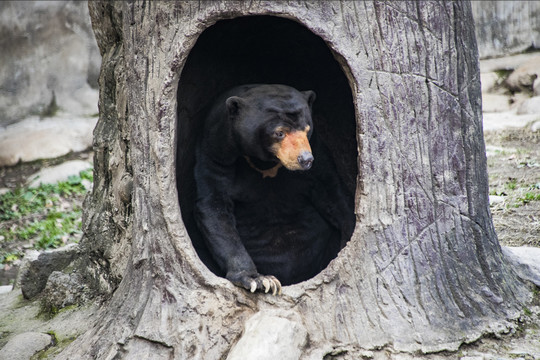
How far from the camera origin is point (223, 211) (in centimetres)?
401

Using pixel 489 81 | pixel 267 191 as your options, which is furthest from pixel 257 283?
pixel 489 81

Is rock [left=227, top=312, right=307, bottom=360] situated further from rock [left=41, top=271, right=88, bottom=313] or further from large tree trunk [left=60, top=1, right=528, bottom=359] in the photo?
rock [left=41, top=271, right=88, bottom=313]

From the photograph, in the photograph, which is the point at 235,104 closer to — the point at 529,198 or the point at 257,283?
the point at 257,283

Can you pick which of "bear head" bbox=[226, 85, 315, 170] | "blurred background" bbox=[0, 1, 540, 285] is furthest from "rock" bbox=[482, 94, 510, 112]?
"bear head" bbox=[226, 85, 315, 170]

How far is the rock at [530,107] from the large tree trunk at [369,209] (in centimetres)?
624

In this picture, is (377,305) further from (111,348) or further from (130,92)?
(130,92)

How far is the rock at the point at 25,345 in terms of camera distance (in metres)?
3.91

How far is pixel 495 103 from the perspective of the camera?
32.9 ft

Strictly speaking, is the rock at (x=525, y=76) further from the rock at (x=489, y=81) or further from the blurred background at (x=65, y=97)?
the rock at (x=489, y=81)

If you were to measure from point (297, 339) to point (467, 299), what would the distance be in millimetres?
954

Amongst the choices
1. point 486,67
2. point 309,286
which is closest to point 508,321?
point 309,286

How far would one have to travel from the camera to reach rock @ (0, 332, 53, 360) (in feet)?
12.8

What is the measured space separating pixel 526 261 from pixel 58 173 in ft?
21.9

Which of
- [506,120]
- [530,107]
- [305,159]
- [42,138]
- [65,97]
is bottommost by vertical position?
[506,120]
